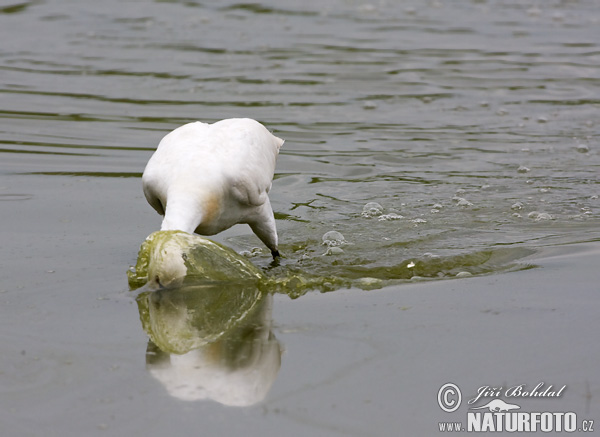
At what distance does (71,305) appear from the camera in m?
6.54

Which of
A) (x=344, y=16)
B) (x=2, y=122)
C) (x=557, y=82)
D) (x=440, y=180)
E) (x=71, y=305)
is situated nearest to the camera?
(x=71, y=305)

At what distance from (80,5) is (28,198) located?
492 inches

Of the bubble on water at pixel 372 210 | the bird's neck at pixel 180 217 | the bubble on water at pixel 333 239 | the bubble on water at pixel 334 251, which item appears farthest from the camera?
the bubble on water at pixel 372 210

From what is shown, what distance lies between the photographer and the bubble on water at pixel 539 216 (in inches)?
341

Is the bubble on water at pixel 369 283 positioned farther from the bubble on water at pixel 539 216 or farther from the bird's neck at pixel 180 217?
the bubble on water at pixel 539 216

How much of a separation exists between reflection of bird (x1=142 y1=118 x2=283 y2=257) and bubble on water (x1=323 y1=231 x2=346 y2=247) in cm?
43

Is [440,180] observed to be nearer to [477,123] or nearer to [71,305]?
[477,123]

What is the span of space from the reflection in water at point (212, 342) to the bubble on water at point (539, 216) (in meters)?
Answer: 2.93

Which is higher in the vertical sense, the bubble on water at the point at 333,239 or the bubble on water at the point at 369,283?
the bubble on water at the point at 369,283

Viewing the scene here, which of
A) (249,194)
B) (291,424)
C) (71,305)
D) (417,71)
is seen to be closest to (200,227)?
(249,194)

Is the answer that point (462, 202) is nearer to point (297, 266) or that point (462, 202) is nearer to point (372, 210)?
point (372, 210)

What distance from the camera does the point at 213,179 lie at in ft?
22.6

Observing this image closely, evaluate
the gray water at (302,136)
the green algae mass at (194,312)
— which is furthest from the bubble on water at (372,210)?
the green algae mass at (194,312)

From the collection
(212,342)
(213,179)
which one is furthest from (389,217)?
(212,342)
